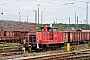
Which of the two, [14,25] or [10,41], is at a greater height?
[14,25]

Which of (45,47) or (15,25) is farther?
(15,25)

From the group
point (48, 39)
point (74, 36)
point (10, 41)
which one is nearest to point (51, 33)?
point (48, 39)

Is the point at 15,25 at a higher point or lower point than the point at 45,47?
higher

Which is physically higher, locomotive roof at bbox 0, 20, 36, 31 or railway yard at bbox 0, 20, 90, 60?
locomotive roof at bbox 0, 20, 36, 31

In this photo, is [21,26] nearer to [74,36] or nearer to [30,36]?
[74,36]

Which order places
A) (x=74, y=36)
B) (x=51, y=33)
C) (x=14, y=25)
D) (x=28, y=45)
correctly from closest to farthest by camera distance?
(x=28, y=45) < (x=51, y=33) < (x=74, y=36) < (x=14, y=25)

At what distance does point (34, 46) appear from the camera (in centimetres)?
2111

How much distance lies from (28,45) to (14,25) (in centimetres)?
1701

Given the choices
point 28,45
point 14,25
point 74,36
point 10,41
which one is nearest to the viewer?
point 28,45

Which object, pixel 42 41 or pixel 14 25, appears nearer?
pixel 42 41

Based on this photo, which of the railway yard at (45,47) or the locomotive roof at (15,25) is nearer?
the railway yard at (45,47)

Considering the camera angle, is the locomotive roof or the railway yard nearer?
the railway yard

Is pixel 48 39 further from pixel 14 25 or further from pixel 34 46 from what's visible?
pixel 14 25

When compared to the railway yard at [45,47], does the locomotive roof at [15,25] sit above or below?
above
